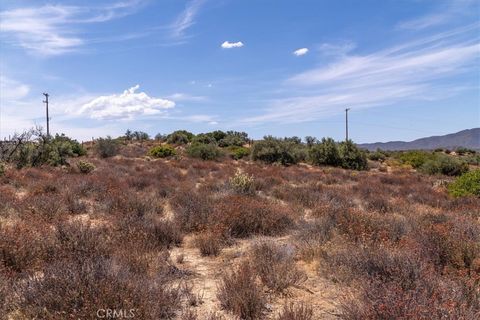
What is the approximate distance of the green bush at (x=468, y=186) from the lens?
12.9 m

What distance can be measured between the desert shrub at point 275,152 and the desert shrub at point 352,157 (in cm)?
367

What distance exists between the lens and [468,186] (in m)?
13.3

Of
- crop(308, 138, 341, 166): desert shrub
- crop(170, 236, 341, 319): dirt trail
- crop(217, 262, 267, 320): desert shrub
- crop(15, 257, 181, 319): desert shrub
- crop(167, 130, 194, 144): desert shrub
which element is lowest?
crop(170, 236, 341, 319): dirt trail

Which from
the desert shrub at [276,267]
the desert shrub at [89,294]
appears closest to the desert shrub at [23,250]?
the desert shrub at [89,294]

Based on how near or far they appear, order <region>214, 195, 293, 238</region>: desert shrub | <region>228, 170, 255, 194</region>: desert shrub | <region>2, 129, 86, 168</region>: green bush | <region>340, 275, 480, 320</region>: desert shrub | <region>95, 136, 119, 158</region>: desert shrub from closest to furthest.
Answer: <region>340, 275, 480, 320</region>: desert shrub → <region>214, 195, 293, 238</region>: desert shrub → <region>228, 170, 255, 194</region>: desert shrub → <region>2, 129, 86, 168</region>: green bush → <region>95, 136, 119, 158</region>: desert shrub

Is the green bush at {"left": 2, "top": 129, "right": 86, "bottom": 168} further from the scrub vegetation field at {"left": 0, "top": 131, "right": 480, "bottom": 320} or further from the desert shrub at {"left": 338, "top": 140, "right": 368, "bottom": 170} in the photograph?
the desert shrub at {"left": 338, "top": 140, "right": 368, "bottom": 170}

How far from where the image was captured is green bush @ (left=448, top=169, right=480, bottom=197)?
12891 mm

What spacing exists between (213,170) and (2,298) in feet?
60.7

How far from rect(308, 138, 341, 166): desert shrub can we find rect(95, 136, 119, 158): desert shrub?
57.6ft

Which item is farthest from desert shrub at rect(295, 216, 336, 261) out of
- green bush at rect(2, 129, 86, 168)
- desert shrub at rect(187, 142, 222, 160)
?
desert shrub at rect(187, 142, 222, 160)

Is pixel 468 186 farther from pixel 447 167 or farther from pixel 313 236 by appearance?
pixel 447 167

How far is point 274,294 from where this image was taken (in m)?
4.82

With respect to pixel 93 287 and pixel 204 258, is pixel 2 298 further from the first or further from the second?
pixel 204 258

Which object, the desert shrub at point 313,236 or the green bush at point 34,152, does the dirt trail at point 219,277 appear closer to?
the desert shrub at point 313,236
